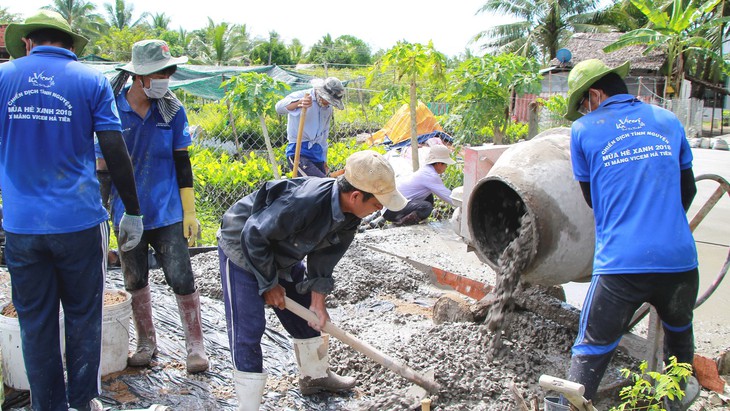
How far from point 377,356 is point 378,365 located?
1.68 feet

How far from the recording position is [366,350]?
9.37ft

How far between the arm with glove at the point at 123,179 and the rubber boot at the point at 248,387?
88cm

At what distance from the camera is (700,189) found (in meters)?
8.27

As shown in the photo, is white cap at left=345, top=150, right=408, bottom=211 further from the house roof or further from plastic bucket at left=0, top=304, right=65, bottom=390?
the house roof

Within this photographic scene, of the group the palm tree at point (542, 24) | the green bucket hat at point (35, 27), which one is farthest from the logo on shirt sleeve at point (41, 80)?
the palm tree at point (542, 24)

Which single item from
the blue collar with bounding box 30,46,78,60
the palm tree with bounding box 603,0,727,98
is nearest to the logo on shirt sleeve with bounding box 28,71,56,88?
the blue collar with bounding box 30,46,78,60

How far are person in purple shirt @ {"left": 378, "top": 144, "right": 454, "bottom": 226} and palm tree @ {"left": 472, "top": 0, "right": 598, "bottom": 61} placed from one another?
80.3 ft

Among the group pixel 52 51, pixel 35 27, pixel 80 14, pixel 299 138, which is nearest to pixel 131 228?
pixel 52 51

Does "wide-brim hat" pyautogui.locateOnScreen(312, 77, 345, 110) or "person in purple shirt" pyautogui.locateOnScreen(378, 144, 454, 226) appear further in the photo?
"person in purple shirt" pyautogui.locateOnScreen(378, 144, 454, 226)

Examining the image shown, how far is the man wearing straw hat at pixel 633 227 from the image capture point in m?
2.38

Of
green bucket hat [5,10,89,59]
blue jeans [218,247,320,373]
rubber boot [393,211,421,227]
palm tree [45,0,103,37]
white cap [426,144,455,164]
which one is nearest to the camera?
green bucket hat [5,10,89,59]

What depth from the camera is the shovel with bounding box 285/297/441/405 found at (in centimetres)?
280

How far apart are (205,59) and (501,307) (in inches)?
1306

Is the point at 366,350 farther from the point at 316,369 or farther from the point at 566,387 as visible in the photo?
the point at 566,387
